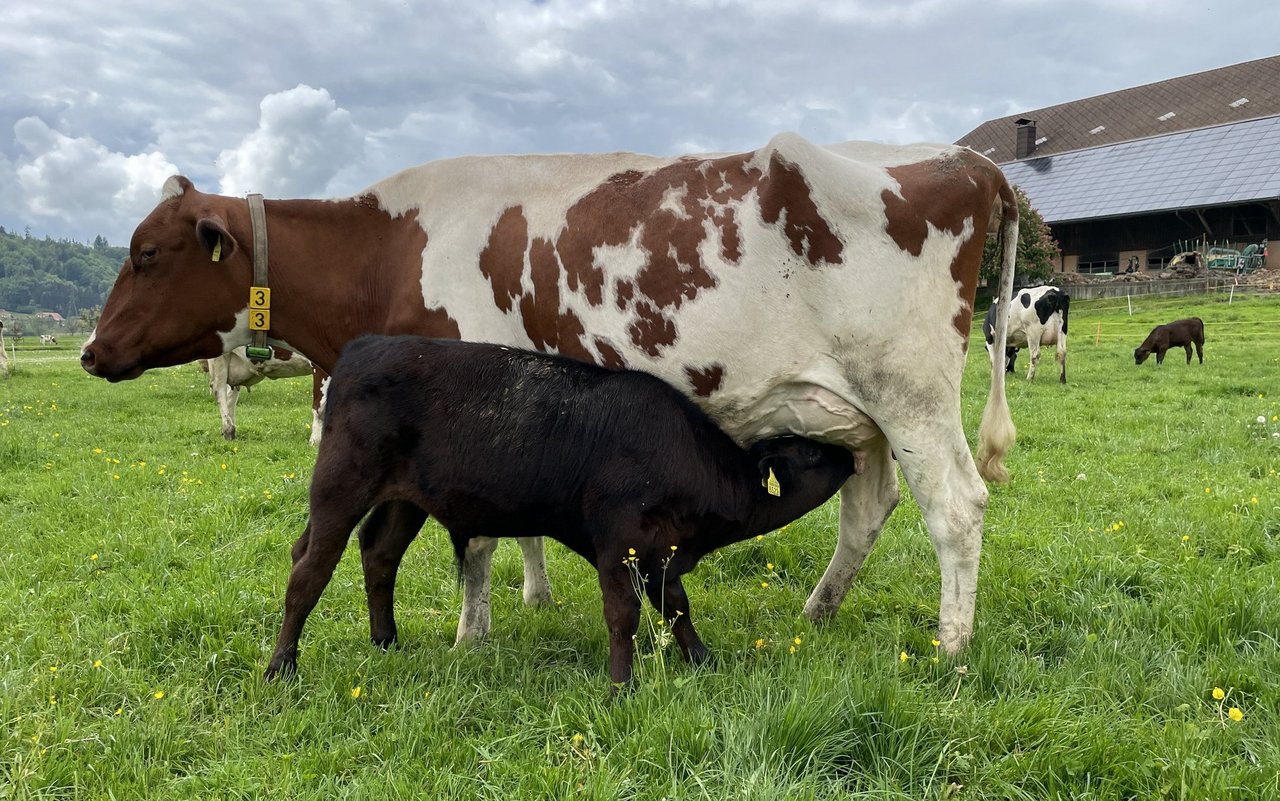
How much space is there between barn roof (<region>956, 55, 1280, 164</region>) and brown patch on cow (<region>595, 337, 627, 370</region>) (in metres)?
59.5

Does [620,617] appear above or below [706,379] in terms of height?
below

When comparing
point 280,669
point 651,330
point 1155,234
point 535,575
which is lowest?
point 280,669

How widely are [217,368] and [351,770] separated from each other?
978cm

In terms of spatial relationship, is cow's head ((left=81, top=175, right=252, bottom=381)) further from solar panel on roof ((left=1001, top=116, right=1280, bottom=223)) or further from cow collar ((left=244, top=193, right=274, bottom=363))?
solar panel on roof ((left=1001, top=116, right=1280, bottom=223))

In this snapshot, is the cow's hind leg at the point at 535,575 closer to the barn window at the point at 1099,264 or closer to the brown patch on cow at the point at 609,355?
the brown patch on cow at the point at 609,355

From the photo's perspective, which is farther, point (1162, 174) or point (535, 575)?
point (1162, 174)

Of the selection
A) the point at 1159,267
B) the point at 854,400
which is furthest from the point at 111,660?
the point at 1159,267

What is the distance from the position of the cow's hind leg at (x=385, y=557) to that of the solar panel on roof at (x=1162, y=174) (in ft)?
167

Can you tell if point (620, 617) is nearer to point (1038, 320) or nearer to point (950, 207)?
point (950, 207)

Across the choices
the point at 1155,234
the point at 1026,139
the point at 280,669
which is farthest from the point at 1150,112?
the point at 280,669

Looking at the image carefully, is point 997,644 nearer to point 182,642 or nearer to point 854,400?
point 854,400

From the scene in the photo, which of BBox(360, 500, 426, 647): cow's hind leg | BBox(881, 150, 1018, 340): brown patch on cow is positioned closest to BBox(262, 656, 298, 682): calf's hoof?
BBox(360, 500, 426, 647): cow's hind leg

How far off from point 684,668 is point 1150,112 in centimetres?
6960

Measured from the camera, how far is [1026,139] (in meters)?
60.8
